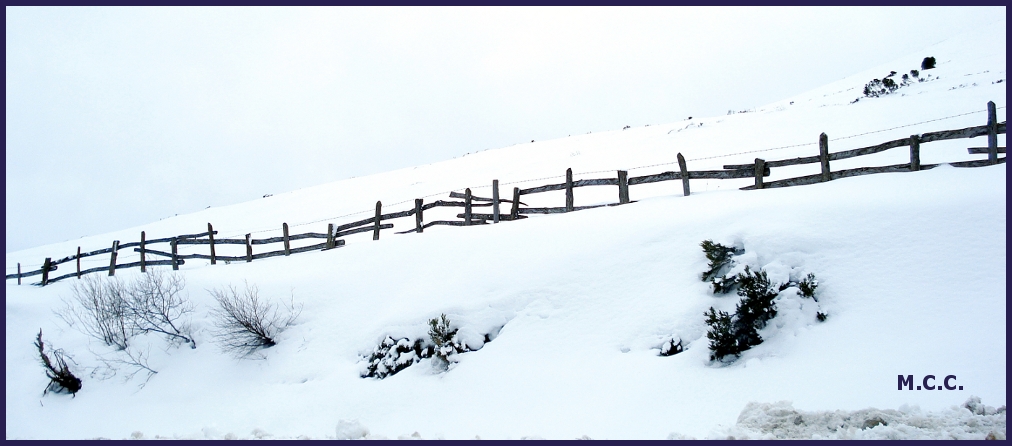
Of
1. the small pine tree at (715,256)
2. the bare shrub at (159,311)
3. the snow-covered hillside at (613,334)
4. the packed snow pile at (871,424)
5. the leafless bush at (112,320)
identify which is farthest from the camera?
the leafless bush at (112,320)

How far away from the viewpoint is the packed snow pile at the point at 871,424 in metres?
4.64

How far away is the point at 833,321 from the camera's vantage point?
680 cm

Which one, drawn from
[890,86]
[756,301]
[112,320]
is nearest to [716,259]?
[756,301]

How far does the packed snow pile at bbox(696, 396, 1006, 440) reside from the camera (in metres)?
4.64

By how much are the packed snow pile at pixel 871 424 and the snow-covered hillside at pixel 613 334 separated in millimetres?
25

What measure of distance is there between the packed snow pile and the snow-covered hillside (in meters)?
0.03

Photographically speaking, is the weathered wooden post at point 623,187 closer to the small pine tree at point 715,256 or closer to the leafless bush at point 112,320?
the small pine tree at point 715,256

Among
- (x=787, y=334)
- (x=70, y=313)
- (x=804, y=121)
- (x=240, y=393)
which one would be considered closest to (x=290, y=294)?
(x=240, y=393)

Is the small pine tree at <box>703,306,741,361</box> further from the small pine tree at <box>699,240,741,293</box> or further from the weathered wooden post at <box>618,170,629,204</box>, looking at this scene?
the weathered wooden post at <box>618,170,629,204</box>

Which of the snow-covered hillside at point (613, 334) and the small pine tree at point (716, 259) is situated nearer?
the snow-covered hillside at point (613, 334)

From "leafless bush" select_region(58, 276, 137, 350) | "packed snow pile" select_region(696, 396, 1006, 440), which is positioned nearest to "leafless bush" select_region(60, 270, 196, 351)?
"leafless bush" select_region(58, 276, 137, 350)

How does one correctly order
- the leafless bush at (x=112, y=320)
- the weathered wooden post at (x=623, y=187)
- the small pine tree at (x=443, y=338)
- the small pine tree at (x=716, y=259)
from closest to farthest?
1. the small pine tree at (x=716, y=259)
2. the small pine tree at (x=443, y=338)
3. the leafless bush at (x=112, y=320)
4. the weathered wooden post at (x=623, y=187)

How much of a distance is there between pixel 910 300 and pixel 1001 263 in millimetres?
1435

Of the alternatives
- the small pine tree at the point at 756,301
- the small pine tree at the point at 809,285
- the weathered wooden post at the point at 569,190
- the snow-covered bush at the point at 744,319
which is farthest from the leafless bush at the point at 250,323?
the small pine tree at the point at 809,285
